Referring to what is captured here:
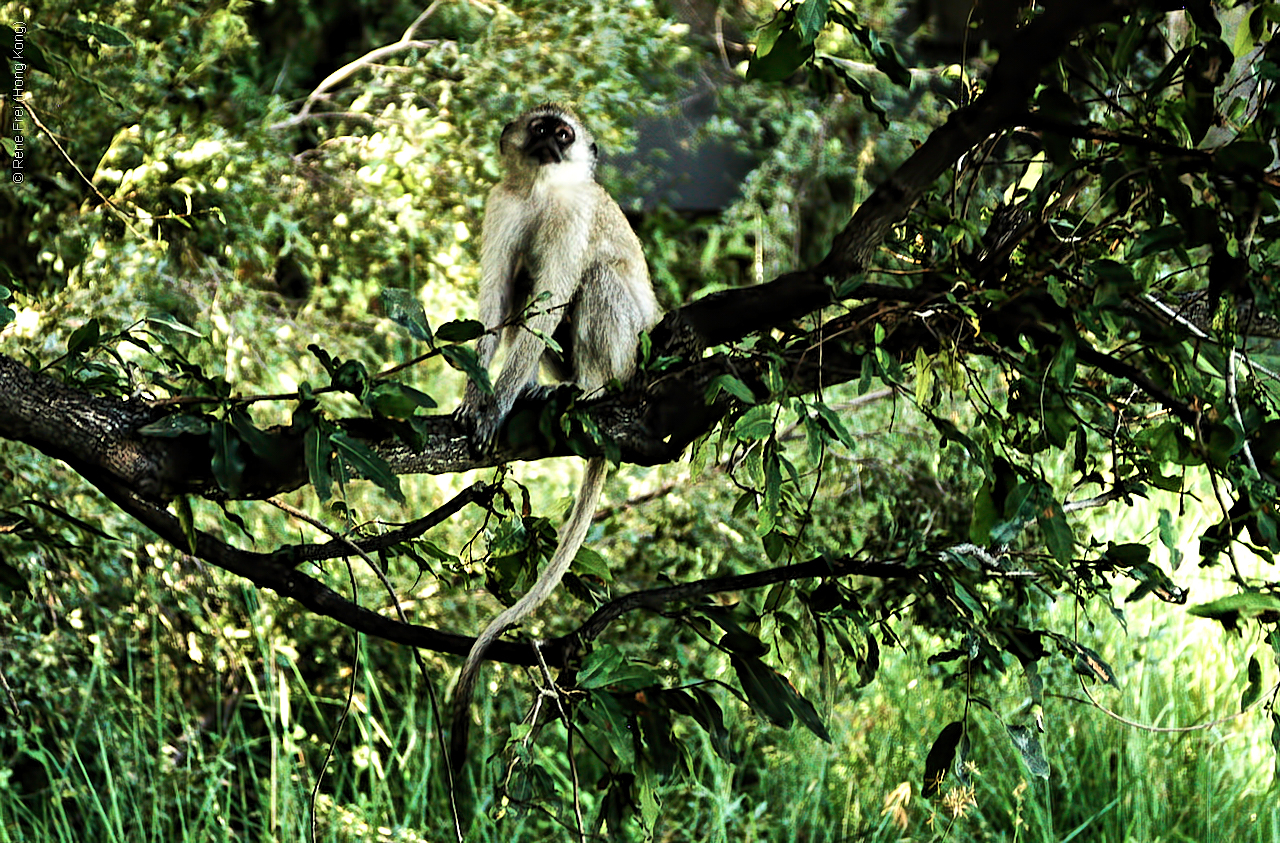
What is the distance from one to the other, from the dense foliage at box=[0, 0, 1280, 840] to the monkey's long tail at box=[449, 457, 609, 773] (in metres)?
0.06

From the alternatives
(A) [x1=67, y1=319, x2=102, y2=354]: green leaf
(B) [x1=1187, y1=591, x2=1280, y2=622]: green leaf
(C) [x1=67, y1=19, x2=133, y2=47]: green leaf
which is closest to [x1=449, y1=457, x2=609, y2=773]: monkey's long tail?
(A) [x1=67, y1=319, x2=102, y2=354]: green leaf

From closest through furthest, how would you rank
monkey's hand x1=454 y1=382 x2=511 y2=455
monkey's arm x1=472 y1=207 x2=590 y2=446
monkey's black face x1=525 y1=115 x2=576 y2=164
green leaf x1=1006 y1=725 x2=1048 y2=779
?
green leaf x1=1006 y1=725 x2=1048 y2=779 < monkey's hand x1=454 y1=382 x2=511 y2=455 < monkey's arm x1=472 y1=207 x2=590 y2=446 < monkey's black face x1=525 y1=115 x2=576 y2=164

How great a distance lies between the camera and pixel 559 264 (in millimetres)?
3070

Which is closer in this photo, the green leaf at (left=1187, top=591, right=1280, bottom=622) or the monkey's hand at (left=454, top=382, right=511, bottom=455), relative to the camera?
the green leaf at (left=1187, top=591, right=1280, bottom=622)

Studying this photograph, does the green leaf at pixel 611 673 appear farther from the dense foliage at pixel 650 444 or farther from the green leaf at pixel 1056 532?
the green leaf at pixel 1056 532

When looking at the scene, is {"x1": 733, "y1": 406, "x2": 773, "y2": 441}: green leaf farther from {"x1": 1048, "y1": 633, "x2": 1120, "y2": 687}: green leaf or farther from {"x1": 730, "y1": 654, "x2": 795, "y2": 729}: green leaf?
{"x1": 1048, "y1": 633, "x2": 1120, "y2": 687}: green leaf

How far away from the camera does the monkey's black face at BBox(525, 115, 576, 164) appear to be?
3.20 meters

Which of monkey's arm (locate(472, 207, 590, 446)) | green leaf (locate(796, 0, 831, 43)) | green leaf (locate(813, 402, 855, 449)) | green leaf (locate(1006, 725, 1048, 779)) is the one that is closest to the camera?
green leaf (locate(796, 0, 831, 43))

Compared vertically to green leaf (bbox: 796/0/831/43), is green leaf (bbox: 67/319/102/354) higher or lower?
lower

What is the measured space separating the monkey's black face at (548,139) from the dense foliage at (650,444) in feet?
2.64

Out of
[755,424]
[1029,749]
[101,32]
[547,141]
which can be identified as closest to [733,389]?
[755,424]

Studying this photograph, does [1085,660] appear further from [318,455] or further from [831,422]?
[318,455]

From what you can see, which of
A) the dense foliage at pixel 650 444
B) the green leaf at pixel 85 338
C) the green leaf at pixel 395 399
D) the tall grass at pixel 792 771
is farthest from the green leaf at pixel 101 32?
the tall grass at pixel 792 771

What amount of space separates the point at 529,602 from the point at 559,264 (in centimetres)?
113
